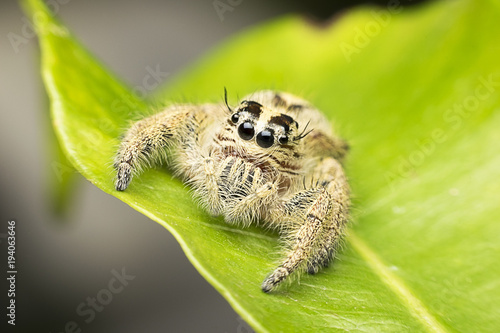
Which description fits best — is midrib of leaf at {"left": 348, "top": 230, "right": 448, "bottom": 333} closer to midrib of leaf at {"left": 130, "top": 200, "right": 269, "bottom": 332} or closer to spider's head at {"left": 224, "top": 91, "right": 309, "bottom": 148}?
spider's head at {"left": 224, "top": 91, "right": 309, "bottom": 148}

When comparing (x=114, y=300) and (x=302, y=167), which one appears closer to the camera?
(x=302, y=167)

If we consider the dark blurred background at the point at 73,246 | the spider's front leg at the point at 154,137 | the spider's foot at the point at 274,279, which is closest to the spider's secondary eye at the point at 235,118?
the spider's front leg at the point at 154,137

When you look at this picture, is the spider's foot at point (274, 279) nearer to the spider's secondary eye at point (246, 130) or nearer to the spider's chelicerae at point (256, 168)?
the spider's chelicerae at point (256, 168)

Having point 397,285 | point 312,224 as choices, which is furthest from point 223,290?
point 397,285

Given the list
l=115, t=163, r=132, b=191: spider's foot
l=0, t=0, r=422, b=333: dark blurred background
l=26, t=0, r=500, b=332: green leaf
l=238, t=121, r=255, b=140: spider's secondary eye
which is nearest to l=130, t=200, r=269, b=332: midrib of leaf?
l=26, t=0, r=500, b=332: green leaf

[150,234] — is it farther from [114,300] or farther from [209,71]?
[209,71]

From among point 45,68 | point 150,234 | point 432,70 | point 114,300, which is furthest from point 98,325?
point 432,70
